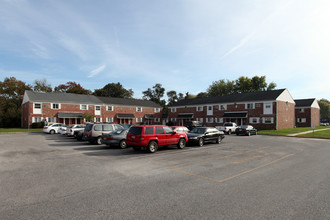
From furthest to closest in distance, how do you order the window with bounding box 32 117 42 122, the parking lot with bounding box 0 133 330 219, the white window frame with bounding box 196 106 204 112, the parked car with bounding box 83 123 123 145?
1. the white window frame with bounding box 196 106 204 112
2. the window with bounding box 32 117 42 122
3. the parked car with bounding box 83 123 123 145
4. the parking lot with bounding box 0 133 330 219

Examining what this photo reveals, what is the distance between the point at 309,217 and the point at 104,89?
78.8 m

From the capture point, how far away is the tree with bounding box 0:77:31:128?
48188mm

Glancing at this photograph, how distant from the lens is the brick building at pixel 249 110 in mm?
39875

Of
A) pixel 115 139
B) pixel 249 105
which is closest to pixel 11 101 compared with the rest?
pixel 115 139

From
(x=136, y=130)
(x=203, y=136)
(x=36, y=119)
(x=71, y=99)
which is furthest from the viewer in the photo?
(x=71, y=99)

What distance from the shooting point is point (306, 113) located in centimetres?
5316

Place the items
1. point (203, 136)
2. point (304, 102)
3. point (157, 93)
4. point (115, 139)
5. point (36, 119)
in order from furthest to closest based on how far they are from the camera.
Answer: point (157, 93)
point (304, 102)
point (36, 119)
point (203, 136)
point (115, 139)

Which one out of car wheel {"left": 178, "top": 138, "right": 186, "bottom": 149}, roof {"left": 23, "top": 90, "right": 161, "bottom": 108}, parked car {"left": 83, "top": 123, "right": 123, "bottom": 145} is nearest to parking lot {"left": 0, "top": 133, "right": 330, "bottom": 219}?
car wheel {"left": 178, "top": 138, "right": 186, "bottom": 149}

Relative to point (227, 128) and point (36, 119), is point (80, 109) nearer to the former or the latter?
point (36, 119)

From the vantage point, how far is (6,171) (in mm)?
8023

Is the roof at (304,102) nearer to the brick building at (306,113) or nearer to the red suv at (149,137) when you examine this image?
the brick building at (306,113)

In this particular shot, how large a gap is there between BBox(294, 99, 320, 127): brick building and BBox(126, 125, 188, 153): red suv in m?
52.3

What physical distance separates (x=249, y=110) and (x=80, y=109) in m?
37.3

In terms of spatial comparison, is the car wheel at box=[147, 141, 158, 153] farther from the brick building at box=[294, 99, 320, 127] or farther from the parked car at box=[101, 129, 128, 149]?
the brick building at box=[294, 99, 320, 127]
